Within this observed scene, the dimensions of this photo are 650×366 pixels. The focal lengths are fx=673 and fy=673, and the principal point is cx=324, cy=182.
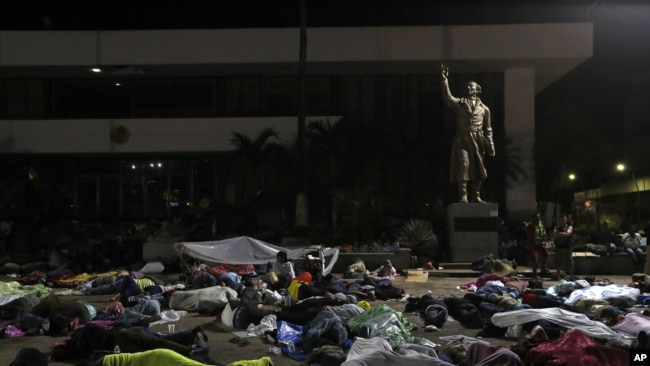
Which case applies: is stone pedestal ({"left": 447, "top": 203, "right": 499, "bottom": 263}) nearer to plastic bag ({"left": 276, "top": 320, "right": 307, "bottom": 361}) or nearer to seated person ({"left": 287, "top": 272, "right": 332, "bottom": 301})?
seated person ({"left": 287, "top": 272, "right": 332, "bottom": 301})

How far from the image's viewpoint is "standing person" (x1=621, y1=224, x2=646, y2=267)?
58.1 feet

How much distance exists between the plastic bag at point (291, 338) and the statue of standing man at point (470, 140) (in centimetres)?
1078

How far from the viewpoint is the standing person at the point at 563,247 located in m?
16.0

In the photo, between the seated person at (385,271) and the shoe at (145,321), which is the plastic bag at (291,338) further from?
the seated person at (385,271)

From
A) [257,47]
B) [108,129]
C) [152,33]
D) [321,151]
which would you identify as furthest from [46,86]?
[321,151]

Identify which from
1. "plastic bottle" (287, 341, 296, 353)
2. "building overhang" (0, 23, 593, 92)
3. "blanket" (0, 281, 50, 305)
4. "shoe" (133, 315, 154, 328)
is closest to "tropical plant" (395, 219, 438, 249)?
"building overhang" (0, 23, 593, 92)

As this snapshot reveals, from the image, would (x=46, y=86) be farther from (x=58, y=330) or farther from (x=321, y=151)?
(x=58, y=330)

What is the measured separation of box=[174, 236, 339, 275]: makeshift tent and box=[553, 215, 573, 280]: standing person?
5.57m

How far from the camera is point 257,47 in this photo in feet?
92.3

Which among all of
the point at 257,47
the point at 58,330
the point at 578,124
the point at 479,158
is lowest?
the point at 58,330

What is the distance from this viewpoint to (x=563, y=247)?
16.0 metres

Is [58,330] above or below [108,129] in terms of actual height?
below

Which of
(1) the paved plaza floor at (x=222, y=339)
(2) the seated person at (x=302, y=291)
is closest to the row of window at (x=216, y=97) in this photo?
(1) the paved plaza floor at (x=222, y=339)

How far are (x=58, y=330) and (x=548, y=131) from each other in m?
30.4
